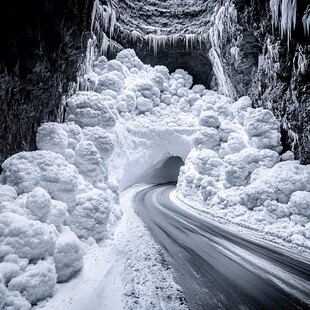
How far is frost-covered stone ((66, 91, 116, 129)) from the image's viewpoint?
768 centimetres

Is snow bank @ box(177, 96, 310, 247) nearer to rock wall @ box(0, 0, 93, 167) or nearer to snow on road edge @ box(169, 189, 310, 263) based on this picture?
snow on road edge @ box(169, 189, 310, 263)

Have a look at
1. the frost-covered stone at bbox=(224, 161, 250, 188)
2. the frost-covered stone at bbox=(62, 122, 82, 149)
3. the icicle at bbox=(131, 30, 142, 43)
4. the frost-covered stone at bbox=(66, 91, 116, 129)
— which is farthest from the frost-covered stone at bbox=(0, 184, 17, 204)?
the icicle at bbox=(131, 30, 142, 43)

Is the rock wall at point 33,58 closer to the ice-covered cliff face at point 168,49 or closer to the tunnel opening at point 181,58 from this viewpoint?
the ice-covered cliff face at point 168,49

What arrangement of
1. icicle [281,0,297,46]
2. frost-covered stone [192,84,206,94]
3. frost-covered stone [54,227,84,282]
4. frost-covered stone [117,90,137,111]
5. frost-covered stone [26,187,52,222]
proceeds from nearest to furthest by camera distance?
1. frost-covered stone [54,227,84,282]
2. frost-covered stone [26,187,52,222]
3. icicle [281,0,297,46]
4. frost-covered stone [117,90,137,111]
5. frost-covered stone [192,84,206,94]

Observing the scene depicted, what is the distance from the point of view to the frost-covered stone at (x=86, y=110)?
25.2 feet

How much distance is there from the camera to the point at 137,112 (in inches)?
595

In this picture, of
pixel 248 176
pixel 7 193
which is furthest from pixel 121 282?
pixel 248 176

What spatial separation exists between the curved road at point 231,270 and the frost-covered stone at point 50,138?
11.6 ft

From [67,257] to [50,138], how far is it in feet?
10.2

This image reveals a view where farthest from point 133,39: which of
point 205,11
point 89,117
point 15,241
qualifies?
point 15,241

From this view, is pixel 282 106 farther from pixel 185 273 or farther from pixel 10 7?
pixel 10 7

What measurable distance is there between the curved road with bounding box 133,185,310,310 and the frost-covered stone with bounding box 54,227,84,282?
1.78m

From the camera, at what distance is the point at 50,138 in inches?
212

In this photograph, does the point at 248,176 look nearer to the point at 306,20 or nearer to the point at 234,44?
the point at 306,20
